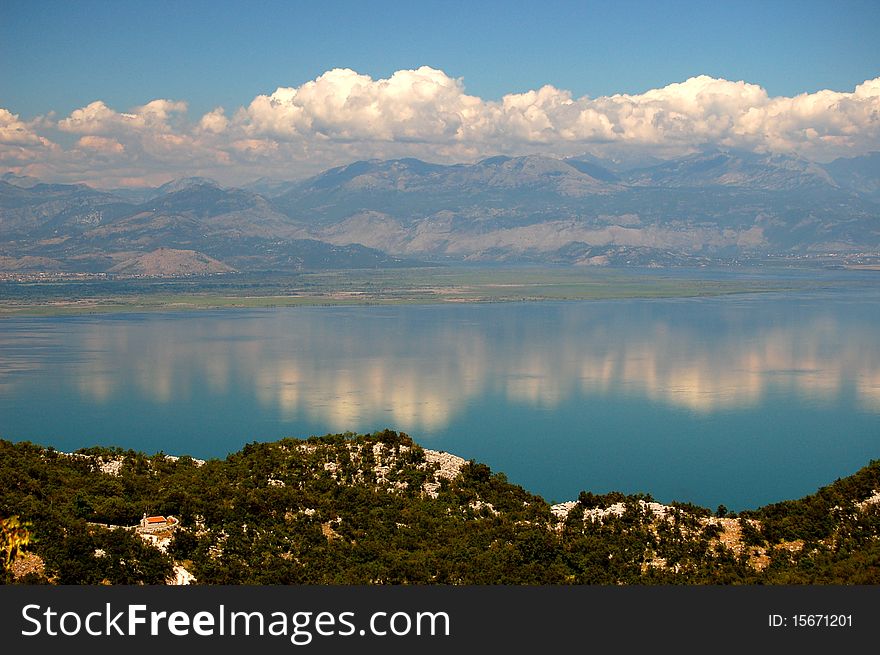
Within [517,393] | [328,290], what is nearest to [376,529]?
[517,393]

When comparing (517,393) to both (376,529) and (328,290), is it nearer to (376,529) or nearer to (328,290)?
(376,529)

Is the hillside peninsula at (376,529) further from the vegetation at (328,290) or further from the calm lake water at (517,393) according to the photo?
the vegetation at (328,290)

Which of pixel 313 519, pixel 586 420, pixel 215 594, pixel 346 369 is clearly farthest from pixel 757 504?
pixel 346 369

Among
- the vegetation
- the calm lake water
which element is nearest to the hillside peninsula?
the calm lake water

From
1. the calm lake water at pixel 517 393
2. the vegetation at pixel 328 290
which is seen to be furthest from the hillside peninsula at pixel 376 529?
the vegetation at pixel 328 290

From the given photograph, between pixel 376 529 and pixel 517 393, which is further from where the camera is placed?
pixel 517 393

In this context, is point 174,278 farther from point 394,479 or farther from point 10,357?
point 394,479
